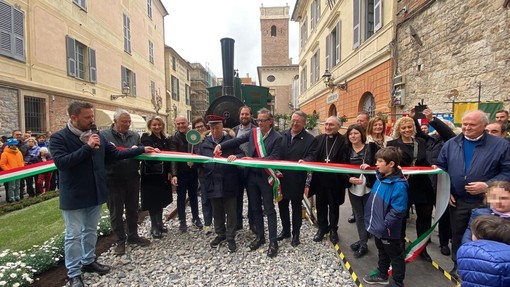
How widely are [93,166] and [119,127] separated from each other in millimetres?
945

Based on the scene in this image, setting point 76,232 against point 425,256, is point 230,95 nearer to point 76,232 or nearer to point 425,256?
point 76,232

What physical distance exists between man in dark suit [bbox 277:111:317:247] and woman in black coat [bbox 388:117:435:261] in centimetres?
115

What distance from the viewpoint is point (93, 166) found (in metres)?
3.26

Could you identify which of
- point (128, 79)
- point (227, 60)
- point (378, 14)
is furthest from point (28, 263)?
point (128, 79)

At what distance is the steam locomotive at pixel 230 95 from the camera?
9.27 m

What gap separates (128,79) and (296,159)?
65.9 feet

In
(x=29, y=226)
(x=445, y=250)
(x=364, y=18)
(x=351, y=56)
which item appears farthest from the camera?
(x=351, y=56)

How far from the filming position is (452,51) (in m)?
6.89

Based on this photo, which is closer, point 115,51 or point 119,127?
point 119,127

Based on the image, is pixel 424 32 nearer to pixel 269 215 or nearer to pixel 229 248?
pixel 269 215

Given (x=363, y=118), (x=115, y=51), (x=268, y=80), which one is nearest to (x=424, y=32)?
(x=363, y=118)

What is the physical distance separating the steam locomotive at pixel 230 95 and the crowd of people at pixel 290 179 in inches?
155

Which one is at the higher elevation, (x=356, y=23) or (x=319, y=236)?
(x=356, y=23)

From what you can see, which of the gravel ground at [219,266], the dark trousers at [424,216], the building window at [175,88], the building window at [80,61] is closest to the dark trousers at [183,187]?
the gravel ground at [219,266]
